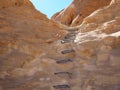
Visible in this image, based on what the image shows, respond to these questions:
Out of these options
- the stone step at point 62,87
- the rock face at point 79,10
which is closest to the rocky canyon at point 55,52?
the stone step at point 62,87

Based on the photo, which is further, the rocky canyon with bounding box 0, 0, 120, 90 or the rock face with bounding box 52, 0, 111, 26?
the rock face with bounding box 52, 0, 111, 26

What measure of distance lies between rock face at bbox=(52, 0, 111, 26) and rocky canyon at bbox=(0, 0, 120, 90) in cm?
1419

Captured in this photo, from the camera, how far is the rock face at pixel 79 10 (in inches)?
1350

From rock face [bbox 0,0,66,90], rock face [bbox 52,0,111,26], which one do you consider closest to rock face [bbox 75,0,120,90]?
rock face [bbox 0,0,66,90]

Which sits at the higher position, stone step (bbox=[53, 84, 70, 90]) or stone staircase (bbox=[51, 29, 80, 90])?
stone staircase (bbox=[51, 29, 80, 90])

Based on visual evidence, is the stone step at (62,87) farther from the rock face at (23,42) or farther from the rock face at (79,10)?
the rock face at (79,10)

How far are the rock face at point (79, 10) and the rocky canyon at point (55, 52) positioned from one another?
14.2 metres

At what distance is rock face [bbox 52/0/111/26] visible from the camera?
34.3 meters

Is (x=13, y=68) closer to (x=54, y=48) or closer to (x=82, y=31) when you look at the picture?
(x=54, y=48)

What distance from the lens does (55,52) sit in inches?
643

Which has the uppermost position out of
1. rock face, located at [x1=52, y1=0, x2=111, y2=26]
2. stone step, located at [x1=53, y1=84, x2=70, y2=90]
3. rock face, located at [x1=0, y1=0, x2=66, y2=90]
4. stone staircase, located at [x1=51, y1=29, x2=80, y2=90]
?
rock face, located at [x1=52, y1=0, x2=111, y2=26]

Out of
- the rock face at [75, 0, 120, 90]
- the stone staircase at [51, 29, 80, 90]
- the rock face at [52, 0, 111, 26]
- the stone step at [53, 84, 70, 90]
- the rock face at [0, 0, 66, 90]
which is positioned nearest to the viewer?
the rock face at [75, 0, 120, 90]

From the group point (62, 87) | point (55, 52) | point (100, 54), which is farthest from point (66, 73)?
point (55, 52)

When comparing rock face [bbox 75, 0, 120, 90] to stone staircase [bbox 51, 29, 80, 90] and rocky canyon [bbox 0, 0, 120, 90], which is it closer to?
rocky canyon [bbox 0, 0, 120, 90]
